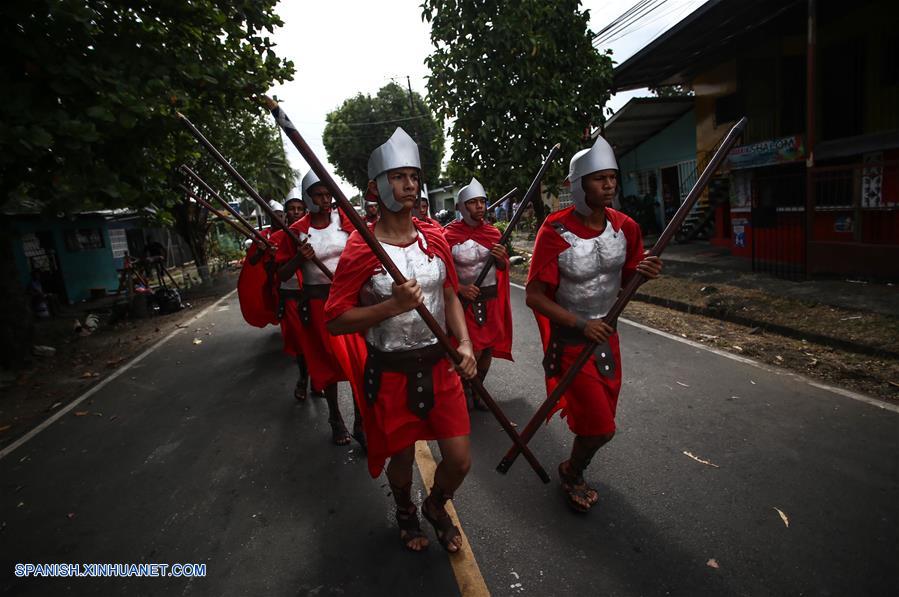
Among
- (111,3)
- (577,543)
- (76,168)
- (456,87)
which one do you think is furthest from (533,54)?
(577,543)

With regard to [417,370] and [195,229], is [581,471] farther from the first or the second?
[195,229]

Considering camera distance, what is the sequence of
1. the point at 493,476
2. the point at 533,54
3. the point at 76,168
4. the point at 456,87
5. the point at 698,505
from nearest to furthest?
the point at 698,505 < the point at 493,476 < the point at 76,168 < the point at 533,54 < the point at 456,87

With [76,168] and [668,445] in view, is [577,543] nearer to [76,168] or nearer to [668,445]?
[668,445]

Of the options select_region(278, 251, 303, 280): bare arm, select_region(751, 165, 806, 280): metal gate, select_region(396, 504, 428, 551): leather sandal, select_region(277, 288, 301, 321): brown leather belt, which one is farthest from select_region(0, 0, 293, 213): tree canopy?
select_region(751, 165, 806, 280): metal gate

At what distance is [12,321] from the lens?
7711 mm

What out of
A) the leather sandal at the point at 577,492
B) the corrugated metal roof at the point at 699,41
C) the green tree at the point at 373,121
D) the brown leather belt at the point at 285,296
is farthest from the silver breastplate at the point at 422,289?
the green tree at the point at 373,121

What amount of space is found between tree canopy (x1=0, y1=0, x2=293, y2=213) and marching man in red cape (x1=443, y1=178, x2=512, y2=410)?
2.19 m

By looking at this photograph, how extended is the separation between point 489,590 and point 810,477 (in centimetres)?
217

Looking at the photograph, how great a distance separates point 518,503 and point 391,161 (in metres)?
2.16

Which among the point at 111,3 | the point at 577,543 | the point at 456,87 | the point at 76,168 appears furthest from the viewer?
the point at 456,87

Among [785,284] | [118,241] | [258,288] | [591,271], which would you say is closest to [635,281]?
[591,271]

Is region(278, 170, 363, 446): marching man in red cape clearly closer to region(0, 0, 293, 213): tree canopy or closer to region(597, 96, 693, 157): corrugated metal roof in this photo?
region(0, 0, 293, 213): tree canopy

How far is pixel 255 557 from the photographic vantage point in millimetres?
2789

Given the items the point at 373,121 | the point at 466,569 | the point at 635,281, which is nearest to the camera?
the point at 466,569
